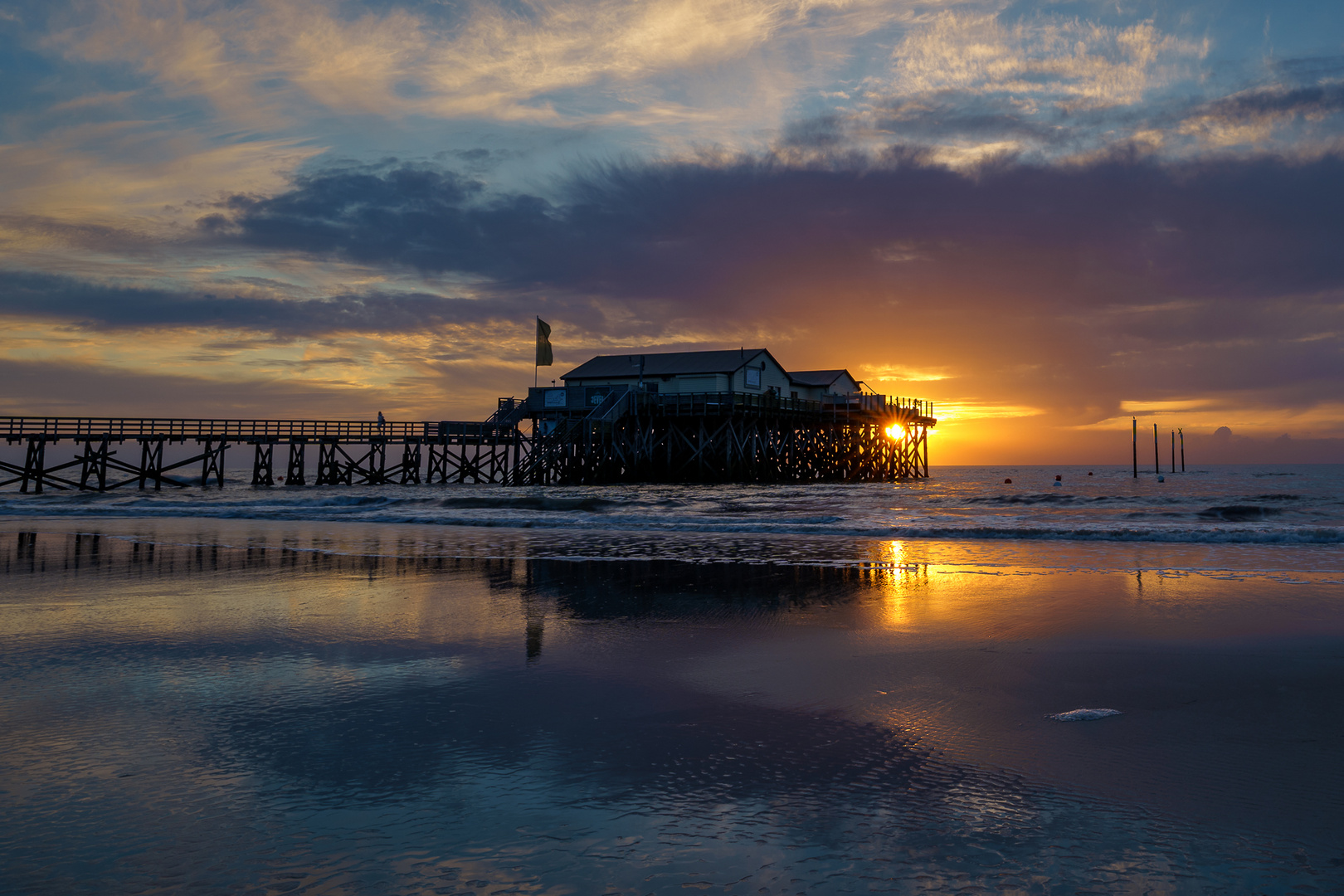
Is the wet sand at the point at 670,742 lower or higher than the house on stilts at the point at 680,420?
lower

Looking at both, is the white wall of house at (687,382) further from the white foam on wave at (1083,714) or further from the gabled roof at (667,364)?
the white foam on wave at (1083,714)

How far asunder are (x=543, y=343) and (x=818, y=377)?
21633 mm

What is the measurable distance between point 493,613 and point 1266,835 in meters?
6.44

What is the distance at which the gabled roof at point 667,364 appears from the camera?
164 feet

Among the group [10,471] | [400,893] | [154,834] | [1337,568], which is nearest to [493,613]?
[154,834]

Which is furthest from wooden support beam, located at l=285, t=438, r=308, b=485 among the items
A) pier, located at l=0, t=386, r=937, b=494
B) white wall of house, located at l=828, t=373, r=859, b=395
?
white wall of house, located at l=828, t=373, r=859, b=395

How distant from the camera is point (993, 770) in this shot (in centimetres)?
377

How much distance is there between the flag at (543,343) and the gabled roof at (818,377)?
59.8ft

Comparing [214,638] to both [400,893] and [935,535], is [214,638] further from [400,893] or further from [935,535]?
[935,535]

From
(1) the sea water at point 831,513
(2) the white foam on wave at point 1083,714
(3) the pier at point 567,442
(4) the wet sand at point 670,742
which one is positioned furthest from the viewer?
(3) the pier at point 567,442

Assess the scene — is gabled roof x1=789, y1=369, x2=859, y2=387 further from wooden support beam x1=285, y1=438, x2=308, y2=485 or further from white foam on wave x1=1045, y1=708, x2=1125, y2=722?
white foam on wave x1=1045, y1=708, x2=1125, y2=722

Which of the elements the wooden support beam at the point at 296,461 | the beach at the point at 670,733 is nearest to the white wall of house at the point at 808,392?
the wooden support beam at the point at 296,461

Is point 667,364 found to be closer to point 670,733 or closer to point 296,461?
point 296,461

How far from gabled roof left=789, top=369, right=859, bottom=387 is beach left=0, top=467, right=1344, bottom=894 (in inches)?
1928
